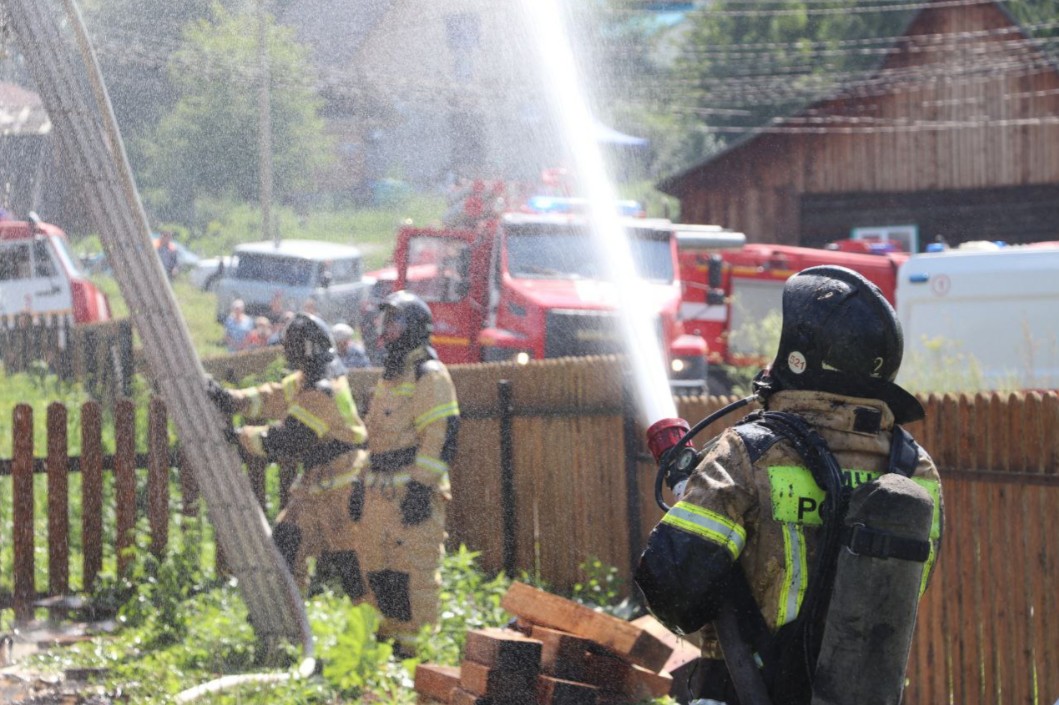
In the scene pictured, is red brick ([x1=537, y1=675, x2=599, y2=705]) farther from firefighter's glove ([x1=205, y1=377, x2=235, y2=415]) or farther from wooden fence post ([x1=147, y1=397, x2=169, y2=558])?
wooden fence post ([x1=147, y1=397, x2=169, y2=558])

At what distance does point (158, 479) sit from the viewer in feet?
24.7

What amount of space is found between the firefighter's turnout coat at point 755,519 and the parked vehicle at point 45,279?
14823 millimetres

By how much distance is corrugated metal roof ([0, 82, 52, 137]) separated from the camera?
7172mm

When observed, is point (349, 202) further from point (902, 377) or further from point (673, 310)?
point (902, 377)

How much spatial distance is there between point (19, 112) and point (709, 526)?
20.9 ft

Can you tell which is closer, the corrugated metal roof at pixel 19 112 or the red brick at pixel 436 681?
the red brick at pixel 436 681

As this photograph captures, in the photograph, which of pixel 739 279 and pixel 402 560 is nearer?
pixel 402 560

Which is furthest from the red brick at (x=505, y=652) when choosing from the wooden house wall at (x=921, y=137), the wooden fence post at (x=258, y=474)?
the wooden house wall at (x=921, y=137)

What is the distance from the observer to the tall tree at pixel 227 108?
29.7ft

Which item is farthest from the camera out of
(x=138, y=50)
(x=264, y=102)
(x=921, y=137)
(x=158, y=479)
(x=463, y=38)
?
(x=921, y=137)

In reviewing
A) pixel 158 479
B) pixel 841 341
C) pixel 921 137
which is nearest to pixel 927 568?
pixel 841 341

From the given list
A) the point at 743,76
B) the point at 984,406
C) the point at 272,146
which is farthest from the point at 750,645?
the point at 743,76

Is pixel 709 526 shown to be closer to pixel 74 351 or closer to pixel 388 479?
pixel 388 479

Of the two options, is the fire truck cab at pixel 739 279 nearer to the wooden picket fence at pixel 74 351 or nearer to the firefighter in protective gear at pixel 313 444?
the wooden picket fence at pixel 74 351
